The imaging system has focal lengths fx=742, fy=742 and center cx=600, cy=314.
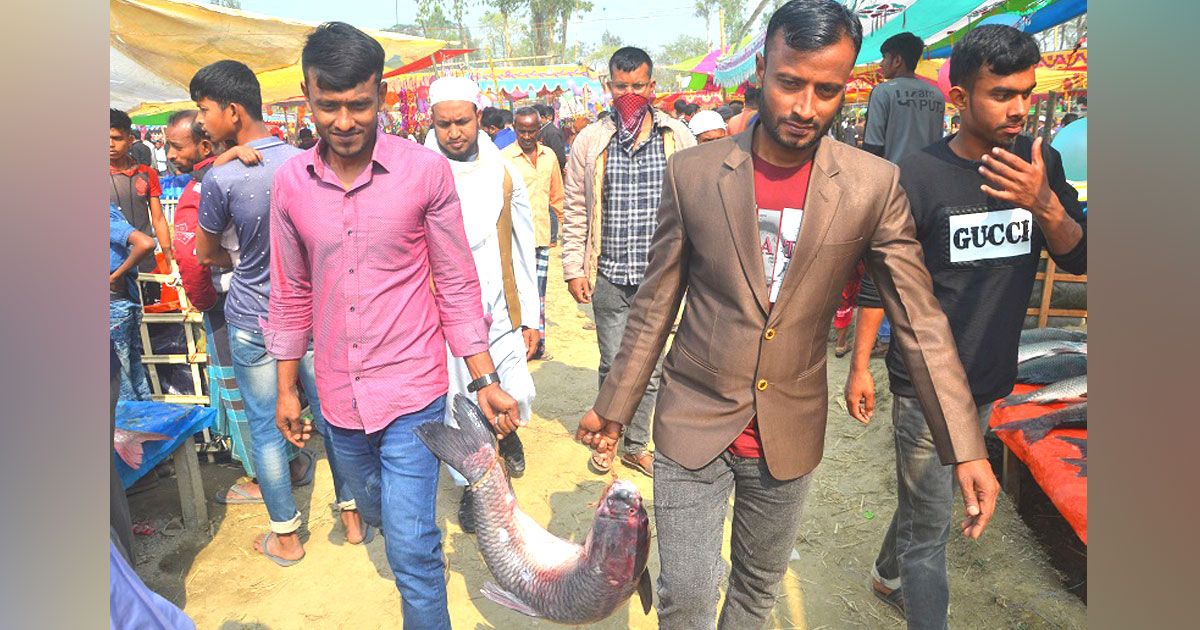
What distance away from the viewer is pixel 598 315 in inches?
179

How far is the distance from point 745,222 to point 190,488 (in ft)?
12.0

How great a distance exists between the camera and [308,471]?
4672 mm

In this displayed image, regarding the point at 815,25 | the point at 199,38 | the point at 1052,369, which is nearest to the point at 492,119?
the point at 199,38

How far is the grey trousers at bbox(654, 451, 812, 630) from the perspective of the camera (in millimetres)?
2160

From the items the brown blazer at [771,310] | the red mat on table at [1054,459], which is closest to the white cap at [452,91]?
the brown blazer at [771,310]

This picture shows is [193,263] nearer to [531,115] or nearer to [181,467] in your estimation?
[181,467]

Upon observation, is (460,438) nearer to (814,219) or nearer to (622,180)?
(814,219)

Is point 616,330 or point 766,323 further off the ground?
point 766,323

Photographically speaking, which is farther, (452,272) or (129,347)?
(129,347)

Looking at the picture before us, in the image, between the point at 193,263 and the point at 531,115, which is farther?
the point at 531,115

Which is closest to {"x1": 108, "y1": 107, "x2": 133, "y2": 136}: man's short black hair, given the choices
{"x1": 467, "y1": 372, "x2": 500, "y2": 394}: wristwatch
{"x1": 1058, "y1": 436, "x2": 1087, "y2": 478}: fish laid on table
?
{"x1": 467, "y1": 372, "x2": 500, "y2": 394}: wristwatch

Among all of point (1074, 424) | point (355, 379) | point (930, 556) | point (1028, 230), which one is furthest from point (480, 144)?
point (1074, 424)

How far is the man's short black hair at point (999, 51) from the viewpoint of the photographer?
2408mm

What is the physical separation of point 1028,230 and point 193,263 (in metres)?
3.55
